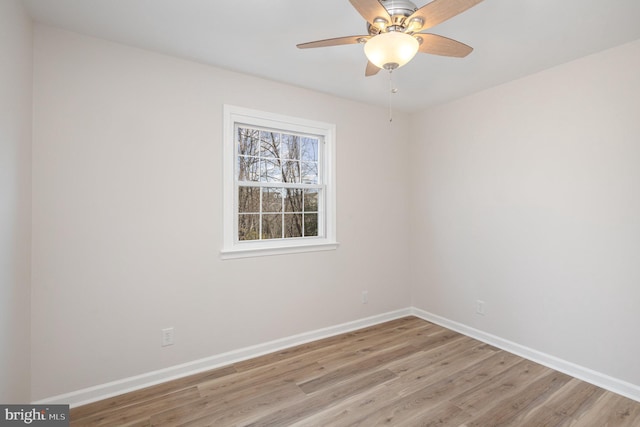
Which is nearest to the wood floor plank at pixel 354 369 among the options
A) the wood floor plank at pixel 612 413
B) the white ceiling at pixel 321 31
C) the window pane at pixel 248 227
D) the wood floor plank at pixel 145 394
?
the wood floor plank at pixel 145 394

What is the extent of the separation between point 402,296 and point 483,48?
109 inches

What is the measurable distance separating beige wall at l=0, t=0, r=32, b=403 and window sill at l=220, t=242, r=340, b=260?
4.11ft

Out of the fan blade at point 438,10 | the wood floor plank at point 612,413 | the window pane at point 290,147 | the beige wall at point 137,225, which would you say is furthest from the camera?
the window pane at point 290,147

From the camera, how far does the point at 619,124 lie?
7.31 feet

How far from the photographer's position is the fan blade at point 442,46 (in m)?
1.58

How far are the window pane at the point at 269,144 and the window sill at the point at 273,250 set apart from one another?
918mm

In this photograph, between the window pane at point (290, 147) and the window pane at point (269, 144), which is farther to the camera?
the window pane at point (290, 147)

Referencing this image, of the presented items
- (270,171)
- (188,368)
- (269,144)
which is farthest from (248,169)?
(188,368)

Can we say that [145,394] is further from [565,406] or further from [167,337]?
[565,406]

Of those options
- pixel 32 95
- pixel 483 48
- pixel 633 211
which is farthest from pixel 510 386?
pixel 32 95

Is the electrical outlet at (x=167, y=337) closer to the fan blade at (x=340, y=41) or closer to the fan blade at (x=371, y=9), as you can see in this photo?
the fan blade at (x=340, y=41)

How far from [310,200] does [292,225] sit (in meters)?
0.34

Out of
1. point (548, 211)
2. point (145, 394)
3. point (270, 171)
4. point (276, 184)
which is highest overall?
→ point (270, 171)

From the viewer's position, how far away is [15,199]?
5.58 ft
